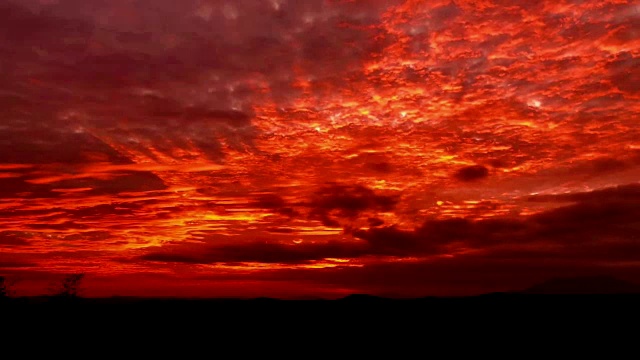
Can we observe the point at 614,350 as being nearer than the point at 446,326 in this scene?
Yes

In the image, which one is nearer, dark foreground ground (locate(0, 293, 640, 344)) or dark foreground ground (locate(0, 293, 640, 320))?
dark foreground ground (locate(0, 293, 640, 344))

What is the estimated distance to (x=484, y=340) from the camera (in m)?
33.6

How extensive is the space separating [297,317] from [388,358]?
1582 cm

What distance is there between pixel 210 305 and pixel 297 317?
14.1 metres

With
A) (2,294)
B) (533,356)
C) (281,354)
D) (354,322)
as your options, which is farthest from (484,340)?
(2,294)

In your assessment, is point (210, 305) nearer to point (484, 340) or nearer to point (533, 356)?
point (484, 340)

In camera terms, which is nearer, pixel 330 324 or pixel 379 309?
pixel 330 324

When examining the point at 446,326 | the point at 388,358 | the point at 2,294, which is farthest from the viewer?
the point at 2,294

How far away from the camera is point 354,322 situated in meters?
40.8

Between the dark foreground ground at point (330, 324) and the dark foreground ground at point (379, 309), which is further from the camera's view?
the dark foreground ground at point (379, 309)

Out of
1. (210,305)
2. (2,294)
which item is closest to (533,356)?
(210,305)

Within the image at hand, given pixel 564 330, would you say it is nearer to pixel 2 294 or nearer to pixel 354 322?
pixel 354 322

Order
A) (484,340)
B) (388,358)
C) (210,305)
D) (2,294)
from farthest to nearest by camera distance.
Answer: (2,294) → (210,305) → (484,340) → (388,358)

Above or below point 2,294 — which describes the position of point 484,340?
below
